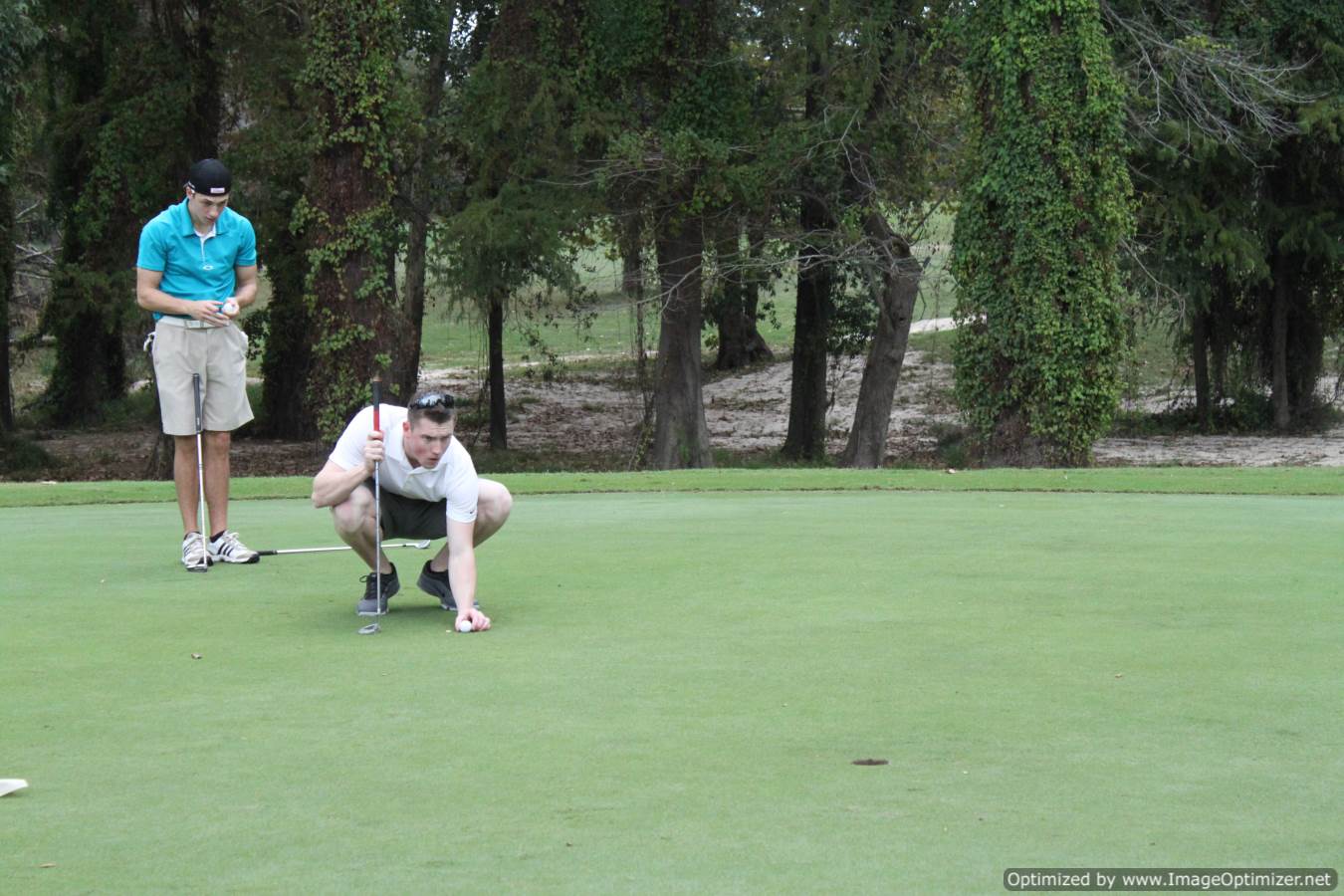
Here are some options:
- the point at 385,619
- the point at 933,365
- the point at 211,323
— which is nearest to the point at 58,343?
the point at 933,365

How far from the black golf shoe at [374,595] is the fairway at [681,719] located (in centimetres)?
7

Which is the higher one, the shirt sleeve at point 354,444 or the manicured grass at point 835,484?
the shirt sleeve at point 354,444

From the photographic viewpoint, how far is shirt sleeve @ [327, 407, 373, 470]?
631 centimetres

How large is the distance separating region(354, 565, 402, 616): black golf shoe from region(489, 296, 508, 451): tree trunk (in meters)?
22.7

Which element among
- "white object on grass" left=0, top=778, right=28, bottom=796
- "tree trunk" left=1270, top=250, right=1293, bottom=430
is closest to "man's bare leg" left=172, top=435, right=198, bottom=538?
"white object on grass" left=0, top=778, right=28, bottom=796

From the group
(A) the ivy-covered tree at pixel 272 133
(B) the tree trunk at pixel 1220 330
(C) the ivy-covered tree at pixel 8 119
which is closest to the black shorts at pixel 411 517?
(C) the ivy-covered tree at pixel 8 119

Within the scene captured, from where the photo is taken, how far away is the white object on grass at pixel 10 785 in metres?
3.68

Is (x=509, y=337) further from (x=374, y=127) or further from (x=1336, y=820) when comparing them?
(x=1336, y=820)

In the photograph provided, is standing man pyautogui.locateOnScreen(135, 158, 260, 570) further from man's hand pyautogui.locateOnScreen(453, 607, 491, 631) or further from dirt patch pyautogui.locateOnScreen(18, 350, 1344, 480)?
dirt patch pyautogui.locateOnScreen(18, 350, 1344, 480)

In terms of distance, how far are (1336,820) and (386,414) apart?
13.0 feet

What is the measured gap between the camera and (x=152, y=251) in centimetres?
788

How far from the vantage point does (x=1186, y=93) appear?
2403cm

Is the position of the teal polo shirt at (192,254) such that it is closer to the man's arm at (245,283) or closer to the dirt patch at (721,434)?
the man's arm at (245,283)

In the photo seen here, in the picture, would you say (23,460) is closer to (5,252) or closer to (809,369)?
(5,252)
